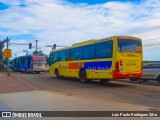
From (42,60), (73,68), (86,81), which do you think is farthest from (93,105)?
(42,60)

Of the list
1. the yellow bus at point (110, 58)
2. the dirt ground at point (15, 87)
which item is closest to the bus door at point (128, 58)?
the yellow bus at point (110, 58)

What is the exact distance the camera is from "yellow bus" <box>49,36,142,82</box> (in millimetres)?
17875

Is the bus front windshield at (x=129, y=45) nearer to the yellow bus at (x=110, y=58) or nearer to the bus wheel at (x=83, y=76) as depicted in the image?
the yellow bus at (x=110, y=58)

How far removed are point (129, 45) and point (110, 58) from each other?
154 cm

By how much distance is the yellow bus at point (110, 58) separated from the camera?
17.9m

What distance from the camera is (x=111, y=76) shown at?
59.2ft

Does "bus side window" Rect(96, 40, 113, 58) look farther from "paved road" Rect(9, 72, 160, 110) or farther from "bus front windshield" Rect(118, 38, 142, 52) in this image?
"paved road" Rect(9, 72, 160, 110)

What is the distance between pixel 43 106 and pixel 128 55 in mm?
9180

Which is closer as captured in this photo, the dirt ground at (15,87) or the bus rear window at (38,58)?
the dirt ground at (15,87)

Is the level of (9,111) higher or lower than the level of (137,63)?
lower

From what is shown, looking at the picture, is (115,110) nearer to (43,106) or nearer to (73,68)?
(43,106)

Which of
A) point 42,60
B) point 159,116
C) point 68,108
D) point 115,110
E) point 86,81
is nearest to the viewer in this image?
point 159,116

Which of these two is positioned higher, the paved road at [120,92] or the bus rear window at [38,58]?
the bus rear window at [38,58]

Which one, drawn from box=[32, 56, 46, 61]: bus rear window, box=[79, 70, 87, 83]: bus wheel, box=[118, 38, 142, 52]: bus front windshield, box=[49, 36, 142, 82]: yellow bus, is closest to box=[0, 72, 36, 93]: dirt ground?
box=[79, 70, 87, 83]: bus wheel
